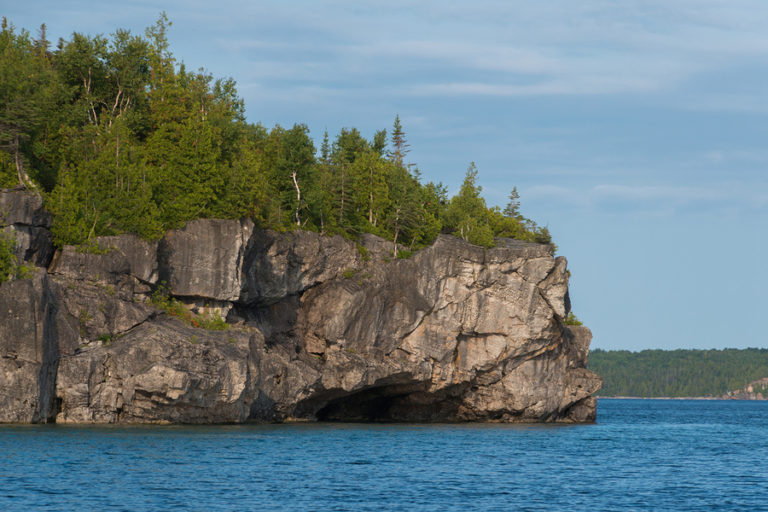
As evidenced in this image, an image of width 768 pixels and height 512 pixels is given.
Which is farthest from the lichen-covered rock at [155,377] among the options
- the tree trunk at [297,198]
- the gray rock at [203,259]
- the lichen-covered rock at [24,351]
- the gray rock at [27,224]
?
the tree trunk at [297,198]

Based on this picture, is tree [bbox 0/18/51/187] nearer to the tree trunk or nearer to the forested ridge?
the forested ridge

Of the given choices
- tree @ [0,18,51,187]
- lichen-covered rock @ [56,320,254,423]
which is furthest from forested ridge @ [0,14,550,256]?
lichen-covered rock @ [56,320,254,423]

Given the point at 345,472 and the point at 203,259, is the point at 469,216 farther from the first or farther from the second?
the point at 345,472

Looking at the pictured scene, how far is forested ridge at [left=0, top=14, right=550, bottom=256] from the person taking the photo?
63812 mm

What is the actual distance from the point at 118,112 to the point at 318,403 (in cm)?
3158

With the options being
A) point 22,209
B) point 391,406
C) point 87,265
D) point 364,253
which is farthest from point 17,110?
point 391,406

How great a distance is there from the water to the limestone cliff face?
293 cm

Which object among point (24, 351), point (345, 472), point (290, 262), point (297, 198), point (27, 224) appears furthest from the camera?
point (297, 198)

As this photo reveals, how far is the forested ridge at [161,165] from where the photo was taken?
63.8m

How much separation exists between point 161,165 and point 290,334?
17777 mm

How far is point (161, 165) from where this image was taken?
73000mm

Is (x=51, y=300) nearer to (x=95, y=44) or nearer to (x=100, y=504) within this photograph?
(x=100, y=504)

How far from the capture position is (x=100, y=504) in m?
32.1

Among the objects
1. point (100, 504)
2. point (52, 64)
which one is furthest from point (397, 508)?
point (52, 64)
